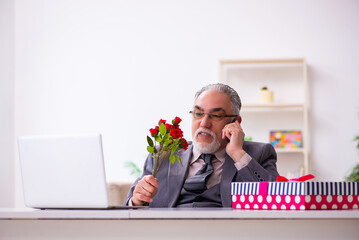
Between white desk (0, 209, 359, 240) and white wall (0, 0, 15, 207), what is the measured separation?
4.60 meters

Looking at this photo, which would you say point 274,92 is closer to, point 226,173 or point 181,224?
point 226,173

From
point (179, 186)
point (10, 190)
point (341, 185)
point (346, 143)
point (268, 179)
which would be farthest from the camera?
point (10, 190)

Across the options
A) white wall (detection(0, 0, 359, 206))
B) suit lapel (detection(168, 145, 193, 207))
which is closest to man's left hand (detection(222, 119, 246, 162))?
suit lapel (detection(168, 145, 193, 207))

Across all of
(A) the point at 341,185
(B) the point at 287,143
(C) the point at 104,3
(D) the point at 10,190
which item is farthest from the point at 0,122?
(A) the point at 341,185

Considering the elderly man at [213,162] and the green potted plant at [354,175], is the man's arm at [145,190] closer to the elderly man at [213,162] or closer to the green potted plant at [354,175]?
the elderly man at [213,162]

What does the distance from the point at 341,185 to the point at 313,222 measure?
299mm

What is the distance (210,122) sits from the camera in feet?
9.18

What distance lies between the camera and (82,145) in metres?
1.83

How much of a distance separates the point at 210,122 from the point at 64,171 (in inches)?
43.0

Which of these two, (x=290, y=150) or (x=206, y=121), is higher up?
(x=206, y=121)

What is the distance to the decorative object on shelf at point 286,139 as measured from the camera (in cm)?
578

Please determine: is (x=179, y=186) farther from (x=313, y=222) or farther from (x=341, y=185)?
(x=313, y=222)

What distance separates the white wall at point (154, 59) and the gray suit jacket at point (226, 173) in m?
3.16

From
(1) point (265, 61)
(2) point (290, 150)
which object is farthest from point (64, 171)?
(1) point (265, 61)
